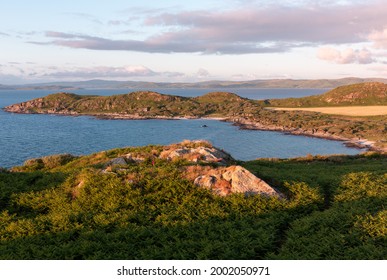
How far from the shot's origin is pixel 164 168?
22641mm

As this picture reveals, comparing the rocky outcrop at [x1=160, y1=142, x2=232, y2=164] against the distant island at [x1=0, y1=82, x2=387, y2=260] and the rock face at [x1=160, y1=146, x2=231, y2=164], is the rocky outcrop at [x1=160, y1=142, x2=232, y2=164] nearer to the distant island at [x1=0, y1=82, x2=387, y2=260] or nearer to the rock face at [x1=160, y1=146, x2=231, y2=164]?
the rock face at [x1=160, y1=146, x2=231, y2=164]

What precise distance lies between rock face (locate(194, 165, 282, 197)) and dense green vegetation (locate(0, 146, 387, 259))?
2.14 ft

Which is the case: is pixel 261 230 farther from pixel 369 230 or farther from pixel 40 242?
pixel 40 242

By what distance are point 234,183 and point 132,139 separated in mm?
127310

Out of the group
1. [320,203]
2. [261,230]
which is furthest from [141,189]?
[320,203]

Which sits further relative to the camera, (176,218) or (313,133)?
(313,133)

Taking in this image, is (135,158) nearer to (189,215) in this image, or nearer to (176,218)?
(176,218)

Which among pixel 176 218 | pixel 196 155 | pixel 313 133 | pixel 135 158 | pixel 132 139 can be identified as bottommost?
pixel 132 139

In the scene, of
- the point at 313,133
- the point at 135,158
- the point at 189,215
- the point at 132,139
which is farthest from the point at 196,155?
the point at 313,133

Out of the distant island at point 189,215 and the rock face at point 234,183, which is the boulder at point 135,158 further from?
the rock face at point 234,183

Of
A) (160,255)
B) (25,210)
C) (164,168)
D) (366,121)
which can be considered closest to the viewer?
(160,255)

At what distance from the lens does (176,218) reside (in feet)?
55.7

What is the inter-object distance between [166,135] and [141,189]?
136 meters

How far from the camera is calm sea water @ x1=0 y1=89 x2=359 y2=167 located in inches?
4555
